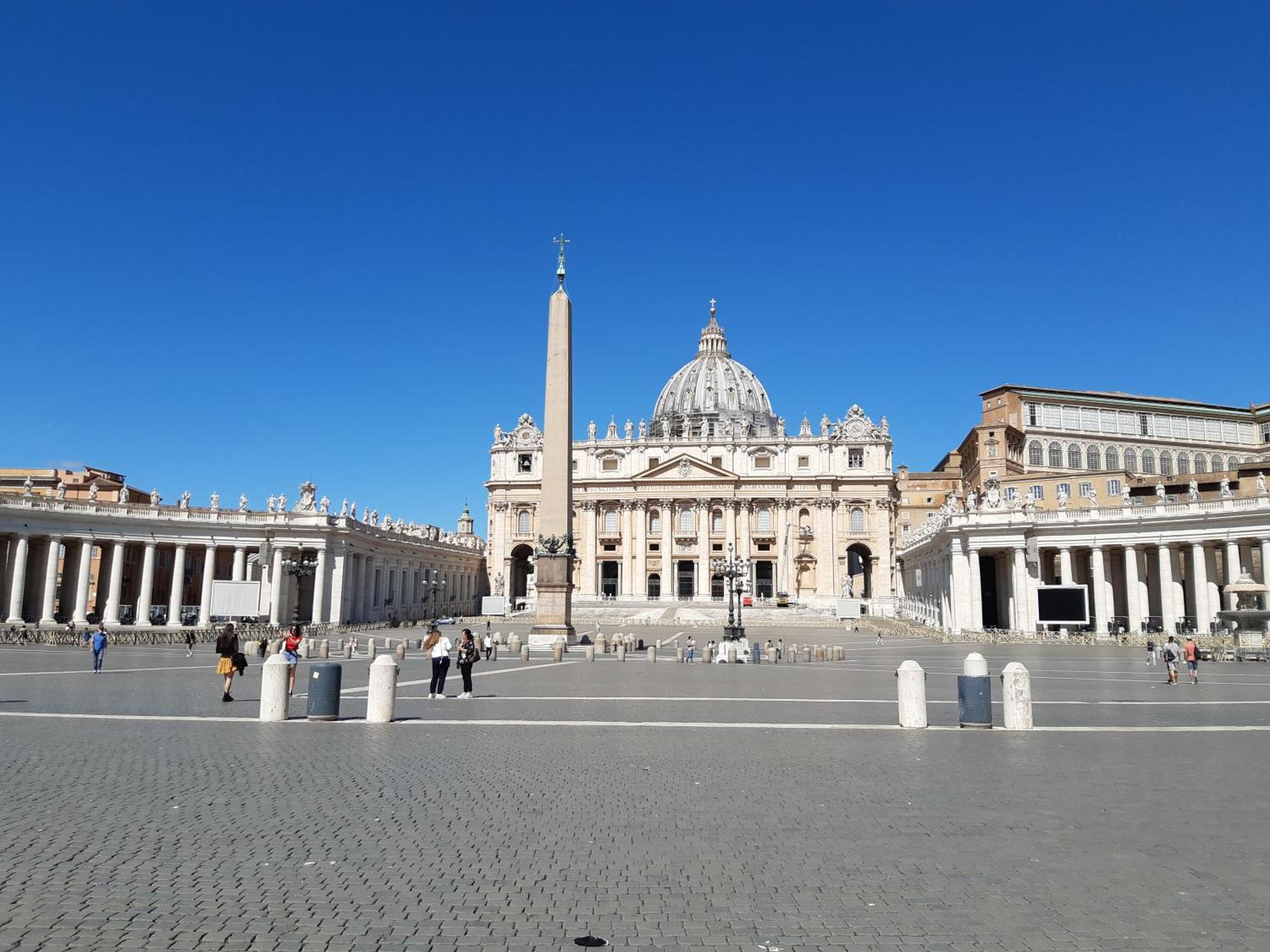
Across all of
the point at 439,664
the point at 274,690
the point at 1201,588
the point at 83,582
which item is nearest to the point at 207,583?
the point at 83,582

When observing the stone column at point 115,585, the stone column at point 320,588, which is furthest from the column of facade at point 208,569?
the stone column at point 115,585

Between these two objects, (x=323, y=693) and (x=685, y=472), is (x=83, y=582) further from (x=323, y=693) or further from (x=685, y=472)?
(x=685, y=472)

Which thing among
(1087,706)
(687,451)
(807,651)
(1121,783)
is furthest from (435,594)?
(1121,783)

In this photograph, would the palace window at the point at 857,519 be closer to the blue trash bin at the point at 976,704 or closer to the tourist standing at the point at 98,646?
the tourist standing at the point at 98,646

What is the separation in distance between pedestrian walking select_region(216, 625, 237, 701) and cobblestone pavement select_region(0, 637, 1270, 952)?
2560 millimetres

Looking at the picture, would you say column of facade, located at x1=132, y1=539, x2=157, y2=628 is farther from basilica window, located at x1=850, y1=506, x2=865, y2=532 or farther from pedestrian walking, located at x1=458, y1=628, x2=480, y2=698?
basilica window, located at x1=850, y1=506, x2=865, y2=532

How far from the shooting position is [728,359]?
122000mm

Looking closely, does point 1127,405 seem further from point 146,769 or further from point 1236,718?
point 146,769

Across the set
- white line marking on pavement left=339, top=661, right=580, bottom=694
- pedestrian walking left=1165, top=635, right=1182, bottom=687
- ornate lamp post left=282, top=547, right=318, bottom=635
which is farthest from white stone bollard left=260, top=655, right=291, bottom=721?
ornate lamp post left=282, top=547, right=318, bottom=635

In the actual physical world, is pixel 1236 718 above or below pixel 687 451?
below

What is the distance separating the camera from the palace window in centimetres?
8856

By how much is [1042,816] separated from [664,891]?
3.72m

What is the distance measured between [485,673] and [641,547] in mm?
68588

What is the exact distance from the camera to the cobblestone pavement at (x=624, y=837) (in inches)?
193
